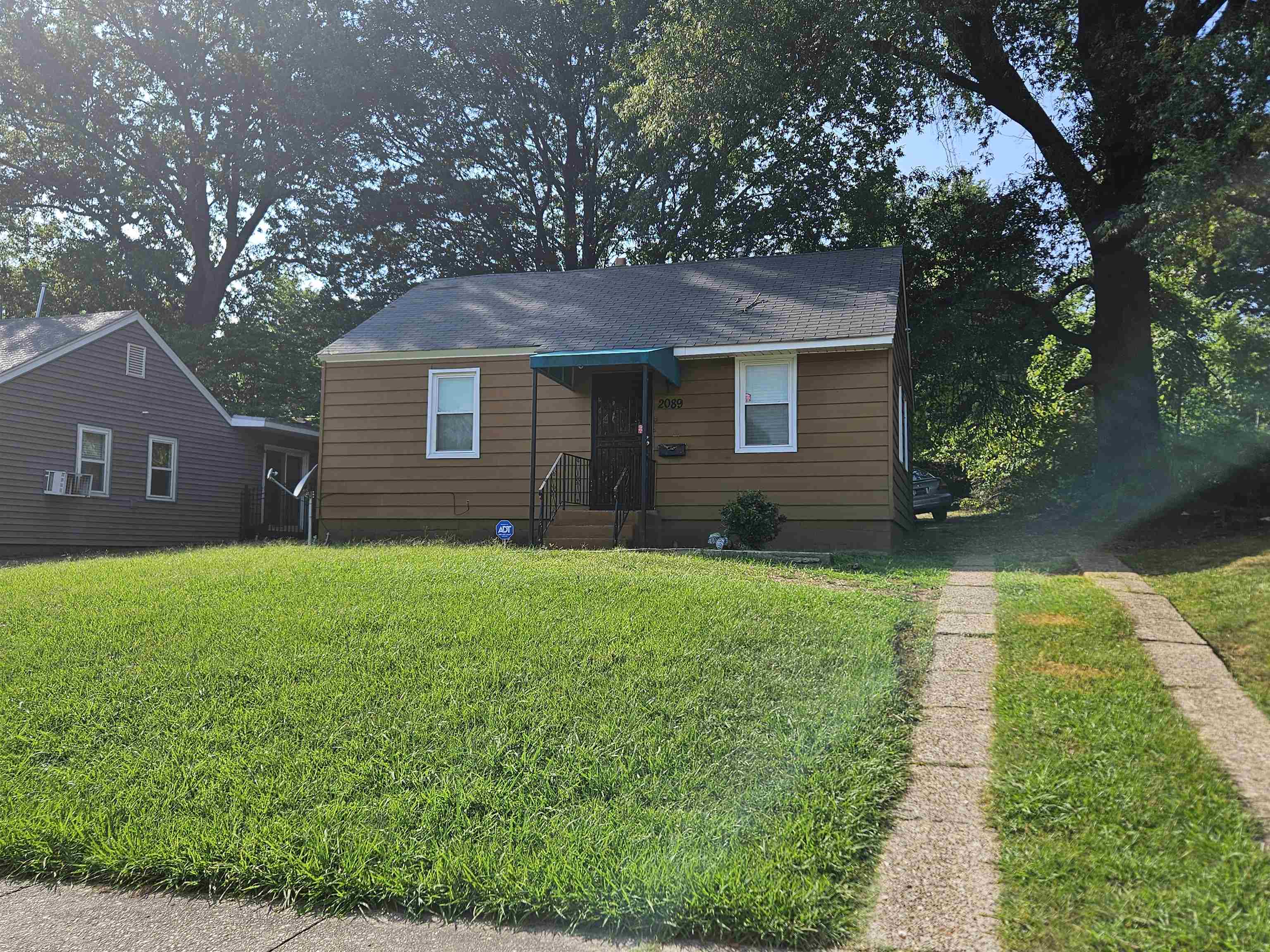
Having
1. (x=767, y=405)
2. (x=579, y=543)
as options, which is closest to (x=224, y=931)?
(x=579, y=543)

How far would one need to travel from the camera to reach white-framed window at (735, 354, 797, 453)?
1207cm

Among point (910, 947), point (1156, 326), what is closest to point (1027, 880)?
point (910, 947)

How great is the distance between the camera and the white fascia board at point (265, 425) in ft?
64.6

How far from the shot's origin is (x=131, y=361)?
17500mm

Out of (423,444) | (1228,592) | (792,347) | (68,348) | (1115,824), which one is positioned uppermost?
(68,348)

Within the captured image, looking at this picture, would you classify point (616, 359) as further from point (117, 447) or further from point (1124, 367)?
point (117, 447)

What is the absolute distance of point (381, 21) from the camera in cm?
2644

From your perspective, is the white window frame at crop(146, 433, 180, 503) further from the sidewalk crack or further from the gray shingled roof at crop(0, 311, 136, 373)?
the sidewalk crack

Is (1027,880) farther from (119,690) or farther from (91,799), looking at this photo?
(119,690)

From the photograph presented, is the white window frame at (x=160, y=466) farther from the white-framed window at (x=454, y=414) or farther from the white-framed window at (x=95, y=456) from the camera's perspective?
the white-framed window at (x=454, y=414)

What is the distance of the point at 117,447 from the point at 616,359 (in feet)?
37.2

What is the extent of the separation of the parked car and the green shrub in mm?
12813

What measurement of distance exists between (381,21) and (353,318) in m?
8.88

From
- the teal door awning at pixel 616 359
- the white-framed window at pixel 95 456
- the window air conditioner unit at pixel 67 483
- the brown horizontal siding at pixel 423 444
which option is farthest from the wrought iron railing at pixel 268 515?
the teal door awning at pixel 616 359
